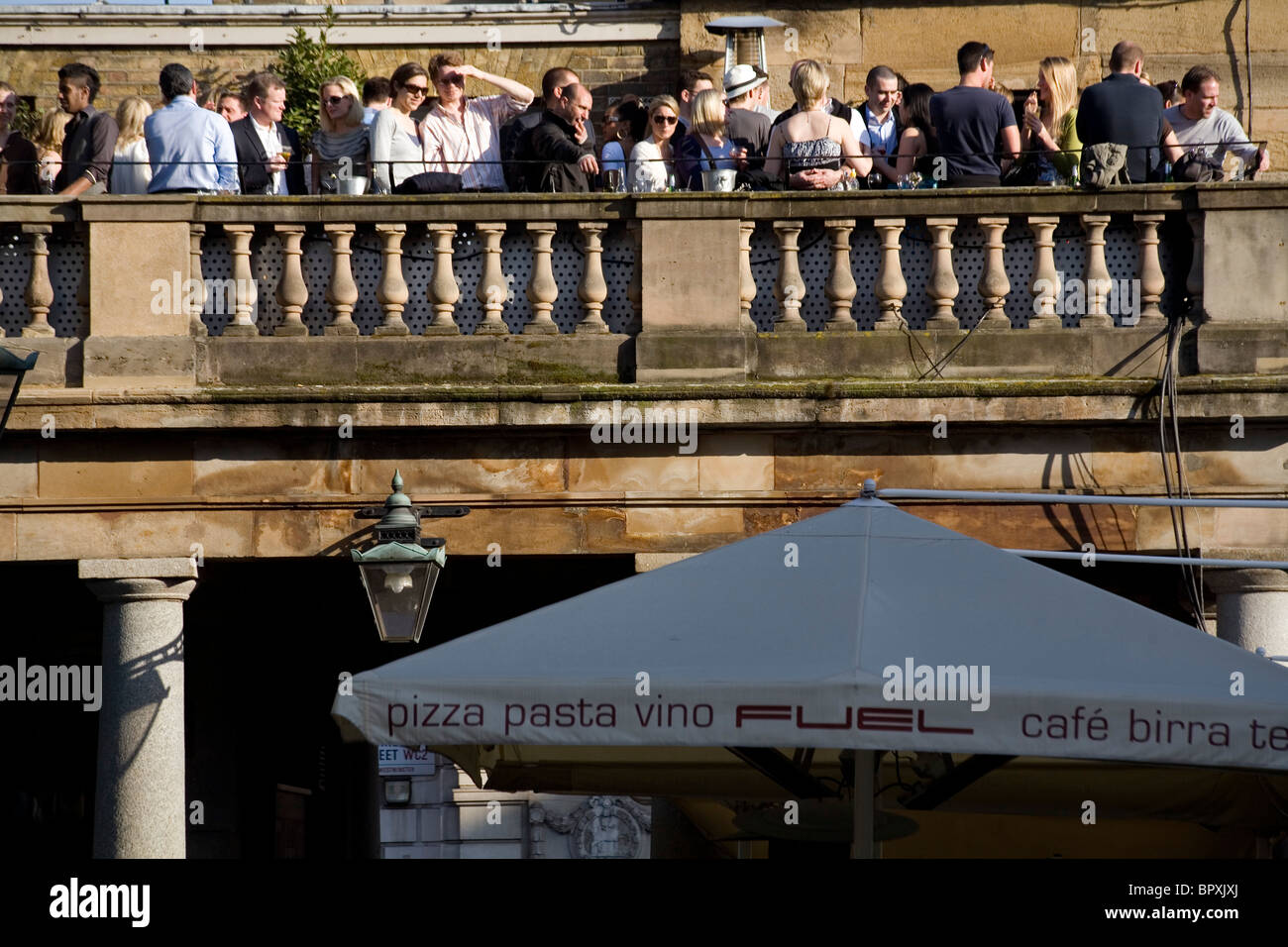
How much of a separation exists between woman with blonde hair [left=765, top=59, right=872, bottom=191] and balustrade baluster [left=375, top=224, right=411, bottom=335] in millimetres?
2025

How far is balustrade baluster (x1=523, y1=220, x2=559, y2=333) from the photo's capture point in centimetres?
1043

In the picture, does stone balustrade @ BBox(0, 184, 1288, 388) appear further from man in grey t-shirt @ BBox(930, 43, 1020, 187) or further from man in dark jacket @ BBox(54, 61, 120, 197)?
man in dark jacket @ BBox(54, 61, 120, 197)

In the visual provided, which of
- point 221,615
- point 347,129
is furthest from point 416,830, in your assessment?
A: point 347,129

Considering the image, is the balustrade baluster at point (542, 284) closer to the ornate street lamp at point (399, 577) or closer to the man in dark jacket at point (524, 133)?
the man in dark jacket at point (524, 133)

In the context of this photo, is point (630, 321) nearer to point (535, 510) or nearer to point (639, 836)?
point (535, 510)

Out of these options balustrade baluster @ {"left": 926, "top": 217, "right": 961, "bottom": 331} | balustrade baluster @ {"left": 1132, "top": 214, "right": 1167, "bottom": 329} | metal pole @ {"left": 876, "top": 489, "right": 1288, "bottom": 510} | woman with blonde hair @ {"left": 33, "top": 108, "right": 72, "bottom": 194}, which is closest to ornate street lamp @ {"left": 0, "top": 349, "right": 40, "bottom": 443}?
metal pole @ {"left": 876, "top": 489, "right": 1288, "bottom": 510}

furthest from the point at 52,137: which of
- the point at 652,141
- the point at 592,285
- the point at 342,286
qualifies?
the point at 592,285

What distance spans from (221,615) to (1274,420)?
7.62 meters

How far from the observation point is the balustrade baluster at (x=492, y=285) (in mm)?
10430

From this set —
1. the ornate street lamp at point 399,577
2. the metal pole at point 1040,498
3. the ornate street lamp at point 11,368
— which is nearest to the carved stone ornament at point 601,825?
the ornate street lamp at point 399,577

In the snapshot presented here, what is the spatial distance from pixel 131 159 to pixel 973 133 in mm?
4602

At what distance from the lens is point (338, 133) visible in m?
11.6

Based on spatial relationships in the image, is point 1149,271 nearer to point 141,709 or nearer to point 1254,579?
point 1254,579
